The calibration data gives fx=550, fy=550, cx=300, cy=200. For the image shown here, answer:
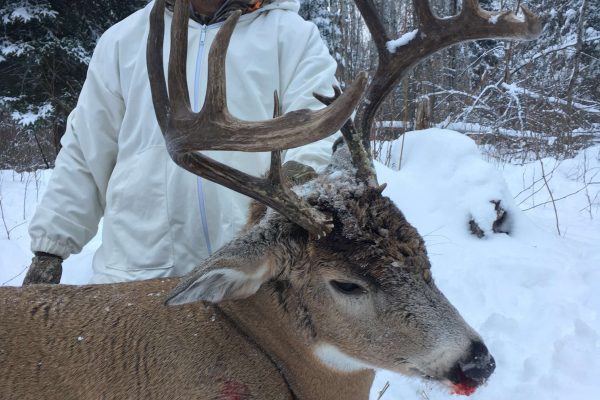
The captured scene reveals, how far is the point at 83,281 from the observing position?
4.59 meters

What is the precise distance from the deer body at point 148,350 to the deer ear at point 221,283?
0.38 ft

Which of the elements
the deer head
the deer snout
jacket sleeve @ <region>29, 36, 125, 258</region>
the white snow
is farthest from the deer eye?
jacket sleeve @ <region>29, 36, 125, 258</region>

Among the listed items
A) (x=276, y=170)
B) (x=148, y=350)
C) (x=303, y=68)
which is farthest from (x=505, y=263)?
(x=148, y=350)

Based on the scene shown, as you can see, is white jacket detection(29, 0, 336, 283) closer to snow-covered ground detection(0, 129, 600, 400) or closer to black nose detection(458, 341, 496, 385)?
black nose detection(458, 341, 496, 385)

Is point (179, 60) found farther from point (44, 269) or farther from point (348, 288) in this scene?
point (44, 269)

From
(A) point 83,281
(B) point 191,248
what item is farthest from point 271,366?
(A) point 83,281

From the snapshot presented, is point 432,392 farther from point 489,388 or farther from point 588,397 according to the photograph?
point 588,397

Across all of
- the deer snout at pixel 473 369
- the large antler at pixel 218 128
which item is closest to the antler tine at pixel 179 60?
the large antler at pixel 218 128

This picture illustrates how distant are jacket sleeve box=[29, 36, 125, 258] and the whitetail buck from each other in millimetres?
815

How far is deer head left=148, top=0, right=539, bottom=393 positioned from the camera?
74.5 inches

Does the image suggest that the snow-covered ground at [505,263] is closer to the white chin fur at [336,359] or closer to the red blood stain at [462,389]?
the red blood stain at [462,389]

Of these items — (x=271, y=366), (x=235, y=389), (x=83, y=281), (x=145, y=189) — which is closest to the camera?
(x=235, y=389)

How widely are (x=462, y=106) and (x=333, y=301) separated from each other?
27.6 feet

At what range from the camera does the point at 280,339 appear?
2.18 metres
